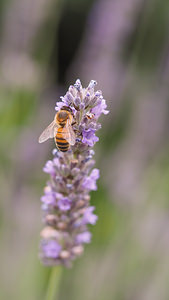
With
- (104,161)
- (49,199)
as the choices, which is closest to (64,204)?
(49,199)

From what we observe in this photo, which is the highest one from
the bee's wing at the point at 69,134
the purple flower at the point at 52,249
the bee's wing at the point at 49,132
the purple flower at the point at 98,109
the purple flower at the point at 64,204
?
the bee's wing at the point at 49,132

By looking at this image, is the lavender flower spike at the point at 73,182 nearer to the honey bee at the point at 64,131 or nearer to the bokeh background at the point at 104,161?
the honey bee at the point at 64,131

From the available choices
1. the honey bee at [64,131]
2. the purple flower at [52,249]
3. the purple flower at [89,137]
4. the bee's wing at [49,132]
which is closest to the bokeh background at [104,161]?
the purple flower at [52,249]

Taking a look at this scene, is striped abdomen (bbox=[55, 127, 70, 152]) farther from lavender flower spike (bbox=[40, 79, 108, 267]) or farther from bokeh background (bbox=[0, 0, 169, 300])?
bokeh background (bbox=[0, 0, 169, 300])

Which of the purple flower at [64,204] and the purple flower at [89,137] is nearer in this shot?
the purple flower at [89,137]

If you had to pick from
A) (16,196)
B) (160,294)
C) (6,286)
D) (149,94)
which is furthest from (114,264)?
(149,94)

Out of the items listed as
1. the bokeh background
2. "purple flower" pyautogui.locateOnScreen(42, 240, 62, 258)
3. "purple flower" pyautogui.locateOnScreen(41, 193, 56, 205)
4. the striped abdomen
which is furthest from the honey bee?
the bokeh background

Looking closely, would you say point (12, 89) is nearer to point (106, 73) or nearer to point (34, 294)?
point (106, 73)
